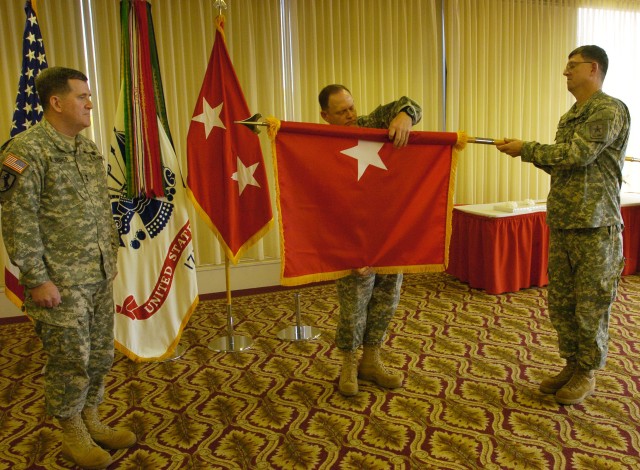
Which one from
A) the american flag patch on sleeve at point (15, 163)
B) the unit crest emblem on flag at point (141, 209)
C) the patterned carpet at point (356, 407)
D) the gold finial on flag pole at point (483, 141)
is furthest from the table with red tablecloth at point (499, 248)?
the american flag patch on sleeve at point (15, 163)

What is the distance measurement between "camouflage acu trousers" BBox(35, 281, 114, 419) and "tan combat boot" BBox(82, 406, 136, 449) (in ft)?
0.38

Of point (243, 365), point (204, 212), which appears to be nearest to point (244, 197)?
point (204, 212)

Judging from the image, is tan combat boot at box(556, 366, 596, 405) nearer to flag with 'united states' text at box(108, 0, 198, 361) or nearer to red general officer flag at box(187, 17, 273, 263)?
red general officer flag at box(187, 17, 273, 263)

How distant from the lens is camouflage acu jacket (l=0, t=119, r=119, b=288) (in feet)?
5.65

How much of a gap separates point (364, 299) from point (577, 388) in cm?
107

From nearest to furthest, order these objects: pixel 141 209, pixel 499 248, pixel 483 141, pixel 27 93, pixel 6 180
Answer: pixel 6 180, pixel 483 141, pixel 27 93, pixel 141 209, pixel 499 248

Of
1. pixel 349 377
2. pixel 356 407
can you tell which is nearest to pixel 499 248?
pixel 349 377

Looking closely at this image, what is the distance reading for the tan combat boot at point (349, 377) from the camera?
8.31 ft

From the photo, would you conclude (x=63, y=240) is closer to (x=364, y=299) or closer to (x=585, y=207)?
(x=364, y=299)

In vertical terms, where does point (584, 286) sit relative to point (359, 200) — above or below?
below

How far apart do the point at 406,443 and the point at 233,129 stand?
2.04 meters

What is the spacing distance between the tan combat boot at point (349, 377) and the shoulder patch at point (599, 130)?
146cm

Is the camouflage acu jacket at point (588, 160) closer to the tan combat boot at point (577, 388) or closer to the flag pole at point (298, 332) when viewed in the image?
the tan combat boot at point (577, 388)

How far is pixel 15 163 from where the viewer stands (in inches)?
67.8
